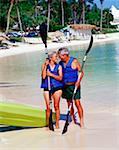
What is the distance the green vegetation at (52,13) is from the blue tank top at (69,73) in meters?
54.1

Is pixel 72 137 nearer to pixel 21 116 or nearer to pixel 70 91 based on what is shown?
pixel 70 91

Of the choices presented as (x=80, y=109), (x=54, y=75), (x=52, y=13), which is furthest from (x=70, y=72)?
(x=52, y=13)

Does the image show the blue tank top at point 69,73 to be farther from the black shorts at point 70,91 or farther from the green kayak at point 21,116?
the green kayak at point 21,116

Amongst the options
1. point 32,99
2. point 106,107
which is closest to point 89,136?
point 106,107

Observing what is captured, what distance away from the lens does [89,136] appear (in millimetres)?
7867

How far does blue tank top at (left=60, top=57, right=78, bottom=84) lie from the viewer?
805cm

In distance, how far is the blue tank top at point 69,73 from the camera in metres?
8.05

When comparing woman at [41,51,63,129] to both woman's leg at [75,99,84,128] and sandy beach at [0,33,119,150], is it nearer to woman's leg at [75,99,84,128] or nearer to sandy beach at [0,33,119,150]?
woman's leg at [75,99,84,128]

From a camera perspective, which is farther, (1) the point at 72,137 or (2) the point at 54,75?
(2) the point at 54,75

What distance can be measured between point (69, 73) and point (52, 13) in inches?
3316

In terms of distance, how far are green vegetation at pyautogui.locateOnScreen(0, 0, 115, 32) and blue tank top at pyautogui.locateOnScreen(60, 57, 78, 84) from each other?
5407cm

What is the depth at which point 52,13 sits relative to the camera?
91500 mm

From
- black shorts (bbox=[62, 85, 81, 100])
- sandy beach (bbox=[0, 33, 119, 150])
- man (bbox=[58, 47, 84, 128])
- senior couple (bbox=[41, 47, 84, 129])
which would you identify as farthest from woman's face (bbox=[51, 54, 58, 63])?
sandy beach (bbox=[0, 33, 119, 150])

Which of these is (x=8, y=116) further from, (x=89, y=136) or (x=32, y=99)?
(x=32, y=99)
